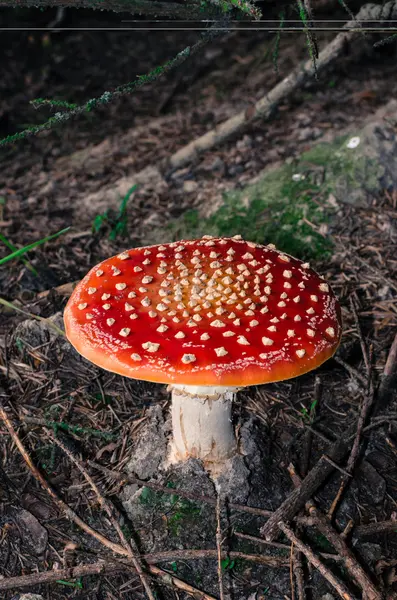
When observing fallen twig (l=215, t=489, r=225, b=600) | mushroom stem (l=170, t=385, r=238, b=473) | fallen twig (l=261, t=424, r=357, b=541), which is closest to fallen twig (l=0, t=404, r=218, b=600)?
fallen twig (l=215, t=489, r=225, b=600)

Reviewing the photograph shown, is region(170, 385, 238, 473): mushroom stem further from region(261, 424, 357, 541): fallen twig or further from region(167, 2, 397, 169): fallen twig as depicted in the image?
region(167, 2, 397, 169): fallen twig

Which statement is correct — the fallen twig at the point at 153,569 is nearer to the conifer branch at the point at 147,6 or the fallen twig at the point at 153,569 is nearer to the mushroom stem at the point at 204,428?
the mushroom stem at the point at 204,428

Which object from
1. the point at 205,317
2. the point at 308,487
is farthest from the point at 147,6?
the point at 308,487

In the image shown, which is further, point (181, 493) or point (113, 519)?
point (181, 493)

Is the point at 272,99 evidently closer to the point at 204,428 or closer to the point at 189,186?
the point at 189,186

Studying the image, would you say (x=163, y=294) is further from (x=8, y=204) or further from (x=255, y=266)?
(x=8, y=204)

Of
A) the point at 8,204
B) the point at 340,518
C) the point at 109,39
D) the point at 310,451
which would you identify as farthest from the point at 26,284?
the point at 109,39
